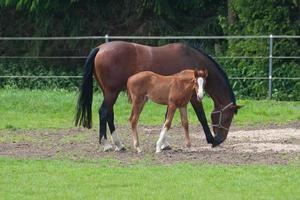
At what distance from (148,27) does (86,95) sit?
13009mm

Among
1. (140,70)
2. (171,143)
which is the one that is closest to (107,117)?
(140,70)

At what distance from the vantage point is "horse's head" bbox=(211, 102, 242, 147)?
1537cm

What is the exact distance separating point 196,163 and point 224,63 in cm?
1208

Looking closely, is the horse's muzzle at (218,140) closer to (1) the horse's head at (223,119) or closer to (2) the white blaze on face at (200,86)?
(1) the horse's head at (223,119)

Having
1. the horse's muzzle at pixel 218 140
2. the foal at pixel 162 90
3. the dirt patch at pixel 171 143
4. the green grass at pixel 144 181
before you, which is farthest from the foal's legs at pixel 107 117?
the green grass at pixel 144 181

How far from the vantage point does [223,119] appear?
15.5m

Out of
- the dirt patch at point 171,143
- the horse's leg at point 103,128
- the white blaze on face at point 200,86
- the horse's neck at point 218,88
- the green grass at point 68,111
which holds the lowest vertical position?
the green grass at point 68,111

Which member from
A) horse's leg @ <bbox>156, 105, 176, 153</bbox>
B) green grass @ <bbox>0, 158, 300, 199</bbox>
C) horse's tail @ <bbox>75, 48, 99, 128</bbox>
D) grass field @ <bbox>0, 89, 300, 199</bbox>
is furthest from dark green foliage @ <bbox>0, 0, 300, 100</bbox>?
green grass @ <bbox>0, 158, 300, 199</bbox>

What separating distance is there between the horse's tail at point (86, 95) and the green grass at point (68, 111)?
3310mm

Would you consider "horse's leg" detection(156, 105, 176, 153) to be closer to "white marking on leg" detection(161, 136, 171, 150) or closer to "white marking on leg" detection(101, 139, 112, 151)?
"white marking on leg" detection(161, 136, 171, 150)

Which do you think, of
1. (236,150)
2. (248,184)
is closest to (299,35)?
(236,150)

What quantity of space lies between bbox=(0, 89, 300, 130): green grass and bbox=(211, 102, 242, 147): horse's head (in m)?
3.83

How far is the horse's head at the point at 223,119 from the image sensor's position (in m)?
15.4

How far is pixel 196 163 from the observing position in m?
13.1
